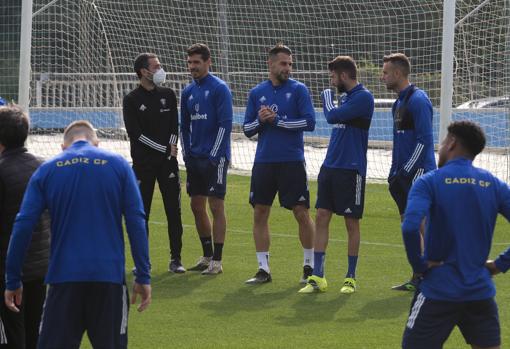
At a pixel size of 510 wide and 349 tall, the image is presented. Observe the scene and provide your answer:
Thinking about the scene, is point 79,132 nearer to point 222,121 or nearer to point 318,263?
point 318,263

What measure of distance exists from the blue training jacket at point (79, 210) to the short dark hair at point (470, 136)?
5.45ft

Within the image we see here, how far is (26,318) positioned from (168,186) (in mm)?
4329

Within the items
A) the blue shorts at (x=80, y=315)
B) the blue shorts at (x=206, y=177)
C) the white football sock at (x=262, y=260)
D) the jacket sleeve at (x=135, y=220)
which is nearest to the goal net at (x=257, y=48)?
the blue shorts at (x=206, y=177)

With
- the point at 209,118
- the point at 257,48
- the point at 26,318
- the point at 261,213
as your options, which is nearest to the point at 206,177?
the point at 209,118

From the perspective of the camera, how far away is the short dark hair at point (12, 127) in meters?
6.36

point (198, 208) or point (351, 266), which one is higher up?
point (198, 208)

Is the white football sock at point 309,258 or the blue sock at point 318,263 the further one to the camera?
the white football sock at point 309,258

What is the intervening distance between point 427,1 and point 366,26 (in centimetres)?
155

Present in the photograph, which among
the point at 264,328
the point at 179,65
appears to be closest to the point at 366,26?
the point at 179,65

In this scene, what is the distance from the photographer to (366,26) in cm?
1873

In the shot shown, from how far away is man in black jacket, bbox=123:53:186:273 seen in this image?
1076cm

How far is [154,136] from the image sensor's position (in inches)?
425

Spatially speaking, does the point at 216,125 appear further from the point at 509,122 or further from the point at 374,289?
the point at 509,122

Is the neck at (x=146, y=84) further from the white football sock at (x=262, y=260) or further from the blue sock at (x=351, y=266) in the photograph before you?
the blue sock at (x=351, y=266)
